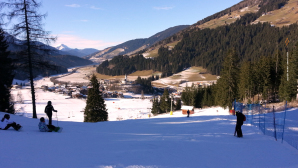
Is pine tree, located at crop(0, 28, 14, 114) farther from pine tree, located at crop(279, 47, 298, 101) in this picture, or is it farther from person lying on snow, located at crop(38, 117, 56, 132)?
pine tree, located at crop(279, 47, 298, 101)

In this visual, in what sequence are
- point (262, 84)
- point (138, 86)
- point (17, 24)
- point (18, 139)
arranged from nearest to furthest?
1. point (18, 139)
2. point (17, 24)
3. point (262, 84)
4. point (138, 86)

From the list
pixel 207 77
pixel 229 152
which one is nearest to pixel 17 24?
pixel 229 152

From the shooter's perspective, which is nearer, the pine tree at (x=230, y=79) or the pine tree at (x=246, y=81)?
the pine tree at (x=230, y=79)

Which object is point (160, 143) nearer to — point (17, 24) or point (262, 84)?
point (17, 24)

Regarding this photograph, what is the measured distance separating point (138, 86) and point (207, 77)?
5751 cm

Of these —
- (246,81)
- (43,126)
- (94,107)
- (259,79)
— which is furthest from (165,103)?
(43,126)

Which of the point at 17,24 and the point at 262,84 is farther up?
the point at 17,24

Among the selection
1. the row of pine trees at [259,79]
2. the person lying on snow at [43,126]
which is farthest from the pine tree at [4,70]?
the row of pine trees at [259,79]

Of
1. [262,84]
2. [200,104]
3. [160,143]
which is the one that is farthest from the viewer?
[200,104]

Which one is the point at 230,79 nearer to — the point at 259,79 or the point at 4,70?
the point at 259,79

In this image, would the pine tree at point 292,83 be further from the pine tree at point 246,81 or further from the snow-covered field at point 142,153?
the snow-covered field at point 142,153

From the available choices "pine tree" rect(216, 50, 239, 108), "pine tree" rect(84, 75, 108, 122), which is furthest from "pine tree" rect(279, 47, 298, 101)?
"pine tree" rect(84, 75, 108, 122)

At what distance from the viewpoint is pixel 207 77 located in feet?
518

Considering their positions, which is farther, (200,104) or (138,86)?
(138,86)
